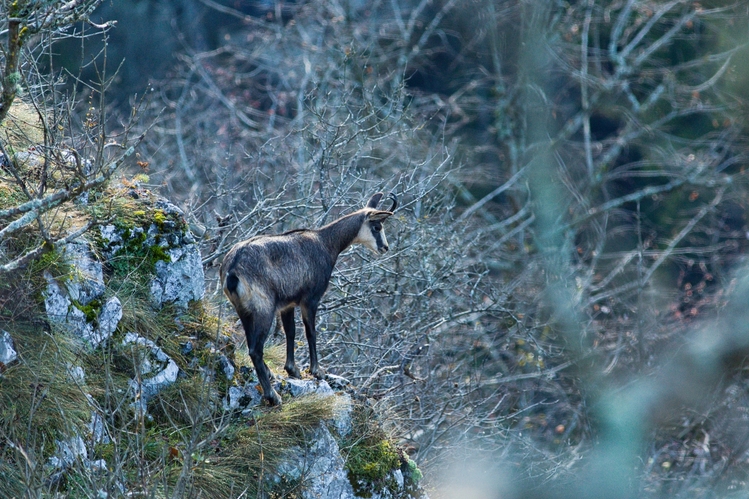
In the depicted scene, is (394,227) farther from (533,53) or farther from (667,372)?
(533,53)

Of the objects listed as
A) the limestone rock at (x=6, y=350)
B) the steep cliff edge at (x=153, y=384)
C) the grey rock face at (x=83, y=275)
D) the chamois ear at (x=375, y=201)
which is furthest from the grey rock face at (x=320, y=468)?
the chamois ear at (x=375, y=201)

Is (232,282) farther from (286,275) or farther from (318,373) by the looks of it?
(318,373)

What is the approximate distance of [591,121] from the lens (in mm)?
24859

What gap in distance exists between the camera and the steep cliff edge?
265 inches

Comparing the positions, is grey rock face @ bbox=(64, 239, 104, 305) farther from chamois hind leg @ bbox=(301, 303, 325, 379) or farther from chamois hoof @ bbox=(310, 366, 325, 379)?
chamois hoof @ bbox=(310, 366, 325, 379)

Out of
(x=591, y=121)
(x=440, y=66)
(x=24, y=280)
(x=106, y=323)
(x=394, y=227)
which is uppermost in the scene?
(x=24, y=280)

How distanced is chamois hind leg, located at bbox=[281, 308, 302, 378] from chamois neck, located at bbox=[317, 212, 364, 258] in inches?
31.3

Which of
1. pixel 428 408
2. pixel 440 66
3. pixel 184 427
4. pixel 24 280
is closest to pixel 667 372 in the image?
pixel 428 408

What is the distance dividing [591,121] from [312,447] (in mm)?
19145

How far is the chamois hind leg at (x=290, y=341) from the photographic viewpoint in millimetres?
8320

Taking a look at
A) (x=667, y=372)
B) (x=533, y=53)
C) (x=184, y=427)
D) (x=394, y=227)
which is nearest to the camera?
(x=184, y=427)

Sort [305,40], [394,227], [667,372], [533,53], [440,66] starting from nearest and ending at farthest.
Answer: [394,227] < [667,372] < [533,53] < [305,40] < [440,66]

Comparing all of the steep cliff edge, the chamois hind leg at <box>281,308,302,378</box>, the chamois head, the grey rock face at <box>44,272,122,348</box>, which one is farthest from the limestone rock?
the chamois head

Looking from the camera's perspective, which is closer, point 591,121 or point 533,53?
point 533,53
